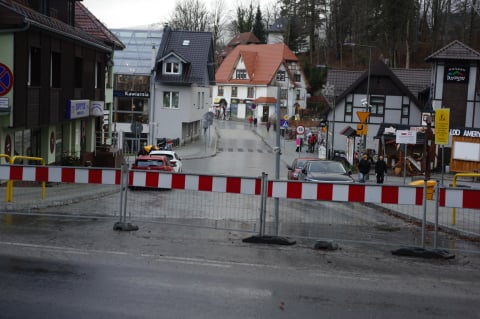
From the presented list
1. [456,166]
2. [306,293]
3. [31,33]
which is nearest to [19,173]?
[306,293]

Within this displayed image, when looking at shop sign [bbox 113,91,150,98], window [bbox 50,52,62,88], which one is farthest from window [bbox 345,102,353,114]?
window [bbox 50,52,62,88]

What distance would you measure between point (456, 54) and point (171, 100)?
23878 millimetres

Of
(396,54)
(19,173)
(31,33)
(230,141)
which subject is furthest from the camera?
(396,54)

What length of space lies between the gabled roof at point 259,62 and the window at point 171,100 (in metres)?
44.2

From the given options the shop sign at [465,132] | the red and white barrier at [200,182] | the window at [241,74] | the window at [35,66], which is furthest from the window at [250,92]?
the red and white barrier at [200,182]

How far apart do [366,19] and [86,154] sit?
60.2 m

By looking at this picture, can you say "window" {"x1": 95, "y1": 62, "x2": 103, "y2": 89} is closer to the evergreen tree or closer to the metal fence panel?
the metal fence panel

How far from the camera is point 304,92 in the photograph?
103938 mm

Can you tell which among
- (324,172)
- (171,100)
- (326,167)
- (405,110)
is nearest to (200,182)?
(324,172)

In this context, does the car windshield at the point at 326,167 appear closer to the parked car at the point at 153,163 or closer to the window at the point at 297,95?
the parked car at the point at 153,163

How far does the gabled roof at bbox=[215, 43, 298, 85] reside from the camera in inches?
4075

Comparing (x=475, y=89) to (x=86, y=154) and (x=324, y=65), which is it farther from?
(x=324, y=65)

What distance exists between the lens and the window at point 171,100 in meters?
58.9

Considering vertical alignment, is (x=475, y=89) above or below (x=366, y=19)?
below
